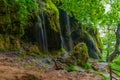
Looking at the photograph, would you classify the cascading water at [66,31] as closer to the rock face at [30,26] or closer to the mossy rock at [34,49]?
the rock face at [30,26]

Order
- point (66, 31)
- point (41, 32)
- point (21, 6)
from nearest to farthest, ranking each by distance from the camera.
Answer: point (21, 6), point (41, 32), point (66, 31)

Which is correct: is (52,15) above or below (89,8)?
below

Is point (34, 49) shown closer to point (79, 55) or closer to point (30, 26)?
point (30, 26)

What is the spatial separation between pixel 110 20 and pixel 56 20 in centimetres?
942

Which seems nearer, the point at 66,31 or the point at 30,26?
the point at 30,26

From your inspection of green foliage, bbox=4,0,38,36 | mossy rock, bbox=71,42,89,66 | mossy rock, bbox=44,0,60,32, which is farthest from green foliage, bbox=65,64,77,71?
mossy rock, bbox=44,0,60,32

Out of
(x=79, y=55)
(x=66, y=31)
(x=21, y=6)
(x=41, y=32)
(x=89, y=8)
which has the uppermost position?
(x=21, y=6)

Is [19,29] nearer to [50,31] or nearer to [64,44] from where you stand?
[50,31]

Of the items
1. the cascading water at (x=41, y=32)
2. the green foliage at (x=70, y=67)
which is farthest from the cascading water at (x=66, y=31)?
the green foliage at (x=70, y=67)

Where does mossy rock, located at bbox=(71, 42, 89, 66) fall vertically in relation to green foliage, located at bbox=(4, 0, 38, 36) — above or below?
below

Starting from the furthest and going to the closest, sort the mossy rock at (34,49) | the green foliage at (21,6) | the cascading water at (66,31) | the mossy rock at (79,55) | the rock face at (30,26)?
the cascading water at (66,31)
the mossy rock at (34,49)
the mossy rock at (79,55)
the rock face at (30,26)
the green foliage at (21,6)

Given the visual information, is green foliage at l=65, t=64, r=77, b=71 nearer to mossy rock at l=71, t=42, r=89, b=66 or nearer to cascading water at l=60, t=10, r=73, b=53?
mossy rock at l=71, t=42, r=89, b=66

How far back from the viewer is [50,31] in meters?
Answer: 26.4

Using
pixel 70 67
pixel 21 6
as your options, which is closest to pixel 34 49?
pixel 70 67
